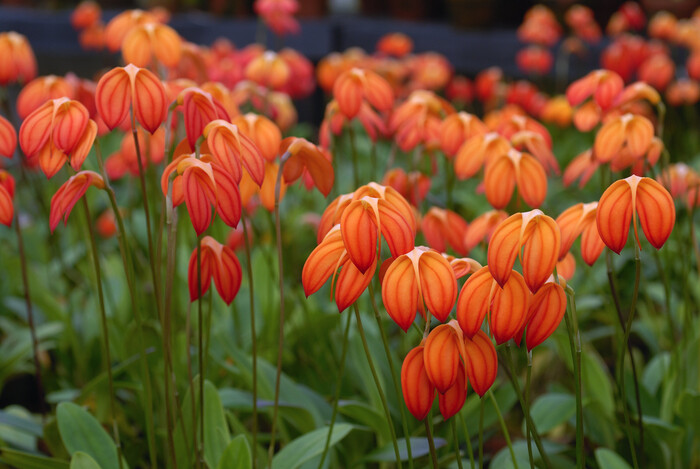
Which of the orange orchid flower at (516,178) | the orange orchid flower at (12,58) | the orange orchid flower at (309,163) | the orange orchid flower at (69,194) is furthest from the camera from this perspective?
the orange orchid flower at (12,58)

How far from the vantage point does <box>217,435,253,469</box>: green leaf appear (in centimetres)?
110

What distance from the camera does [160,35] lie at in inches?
55.1

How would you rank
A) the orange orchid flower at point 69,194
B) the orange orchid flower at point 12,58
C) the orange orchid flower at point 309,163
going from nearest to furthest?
the orange orchid flower at point 69,194, the orange orchid flower at point 309,163, the orange orchid flower at point 12,58

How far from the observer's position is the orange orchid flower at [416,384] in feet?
2.63

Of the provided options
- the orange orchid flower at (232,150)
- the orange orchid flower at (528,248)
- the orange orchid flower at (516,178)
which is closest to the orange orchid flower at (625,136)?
the orange orchid flower at (516,178)

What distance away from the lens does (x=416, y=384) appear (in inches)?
31.6

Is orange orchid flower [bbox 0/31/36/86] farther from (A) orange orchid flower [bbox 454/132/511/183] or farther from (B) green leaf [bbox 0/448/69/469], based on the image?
(A) orange orchid flower [bbox 454/132/511/183]

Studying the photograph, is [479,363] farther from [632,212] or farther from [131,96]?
[131,96]

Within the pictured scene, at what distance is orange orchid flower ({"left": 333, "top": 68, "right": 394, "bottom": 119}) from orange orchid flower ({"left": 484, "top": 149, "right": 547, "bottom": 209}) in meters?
0.31

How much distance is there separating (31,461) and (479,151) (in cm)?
91

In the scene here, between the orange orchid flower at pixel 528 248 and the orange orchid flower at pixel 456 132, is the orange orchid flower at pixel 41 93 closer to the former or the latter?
the orange orchid flower at pixel 456 132

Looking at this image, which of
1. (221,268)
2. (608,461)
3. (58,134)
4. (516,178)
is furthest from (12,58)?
(608,461)

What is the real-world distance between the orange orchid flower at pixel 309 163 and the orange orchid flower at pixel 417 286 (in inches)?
11.8

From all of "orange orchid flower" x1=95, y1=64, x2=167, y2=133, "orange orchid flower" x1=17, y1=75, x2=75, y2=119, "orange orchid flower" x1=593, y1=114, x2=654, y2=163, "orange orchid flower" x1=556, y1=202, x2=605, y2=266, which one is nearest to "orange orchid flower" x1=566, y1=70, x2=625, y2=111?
"orange orchid flower" x1=593, y1=114, x2=654, y2=163
